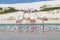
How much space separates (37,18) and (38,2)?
0.42 metres

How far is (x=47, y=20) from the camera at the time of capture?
16.4 ft

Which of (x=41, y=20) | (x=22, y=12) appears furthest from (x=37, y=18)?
(x=22, y=12)

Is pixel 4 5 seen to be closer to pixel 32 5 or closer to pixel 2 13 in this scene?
pixel 2 13

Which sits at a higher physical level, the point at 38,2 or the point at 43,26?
the point at 38,2

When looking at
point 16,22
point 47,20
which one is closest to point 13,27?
point 16,22

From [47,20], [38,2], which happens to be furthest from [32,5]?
[47,20]

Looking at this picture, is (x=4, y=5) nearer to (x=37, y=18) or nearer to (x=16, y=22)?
(x=16, y=22)

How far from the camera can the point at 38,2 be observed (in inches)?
202

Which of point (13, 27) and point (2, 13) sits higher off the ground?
point (2, 13)

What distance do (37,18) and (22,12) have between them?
0.43 metres

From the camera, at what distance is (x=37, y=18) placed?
504 cm

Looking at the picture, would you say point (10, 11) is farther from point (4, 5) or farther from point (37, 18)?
point (37, 18)

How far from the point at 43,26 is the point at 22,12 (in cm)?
65

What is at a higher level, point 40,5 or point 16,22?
point 40,5
